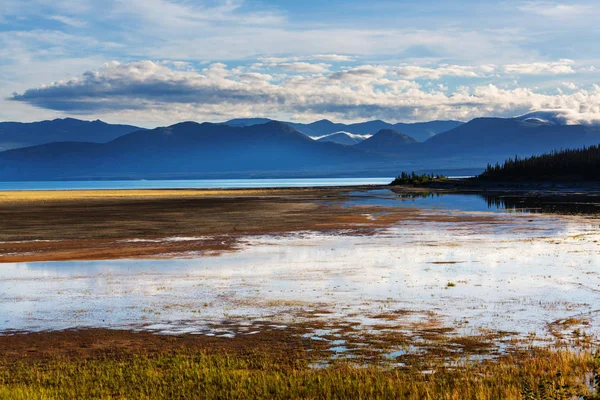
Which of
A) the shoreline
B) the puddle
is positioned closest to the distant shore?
the shoreline

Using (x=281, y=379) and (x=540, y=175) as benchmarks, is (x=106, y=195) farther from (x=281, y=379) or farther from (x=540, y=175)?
(x=281, y=379)

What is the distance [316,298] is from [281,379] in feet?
27.9

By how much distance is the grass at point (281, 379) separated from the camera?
1287 cm

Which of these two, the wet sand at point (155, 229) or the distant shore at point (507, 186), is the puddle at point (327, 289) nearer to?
Result: the wet sand at point (155, 229)

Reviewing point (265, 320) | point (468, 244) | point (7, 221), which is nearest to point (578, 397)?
point (265, 320)

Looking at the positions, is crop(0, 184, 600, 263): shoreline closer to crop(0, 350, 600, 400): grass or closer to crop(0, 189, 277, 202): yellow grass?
crop(0, 350, 600, 400): grass

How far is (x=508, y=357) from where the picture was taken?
14.9 m

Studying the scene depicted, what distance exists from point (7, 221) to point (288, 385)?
5104 cm

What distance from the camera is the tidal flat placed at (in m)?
15.9

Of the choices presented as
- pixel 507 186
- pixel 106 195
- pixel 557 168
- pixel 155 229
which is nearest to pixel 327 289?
pixel 155 229

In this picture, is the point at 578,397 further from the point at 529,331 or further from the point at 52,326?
the point at 52,326

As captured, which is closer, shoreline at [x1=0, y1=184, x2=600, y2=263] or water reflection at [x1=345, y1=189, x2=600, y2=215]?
shoreline at [x1=0, y1=184, x2=600, y2=263]

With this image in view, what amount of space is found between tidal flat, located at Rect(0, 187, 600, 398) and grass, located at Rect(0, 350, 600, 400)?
0.18 m

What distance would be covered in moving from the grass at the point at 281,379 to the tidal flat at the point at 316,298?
176 mm
